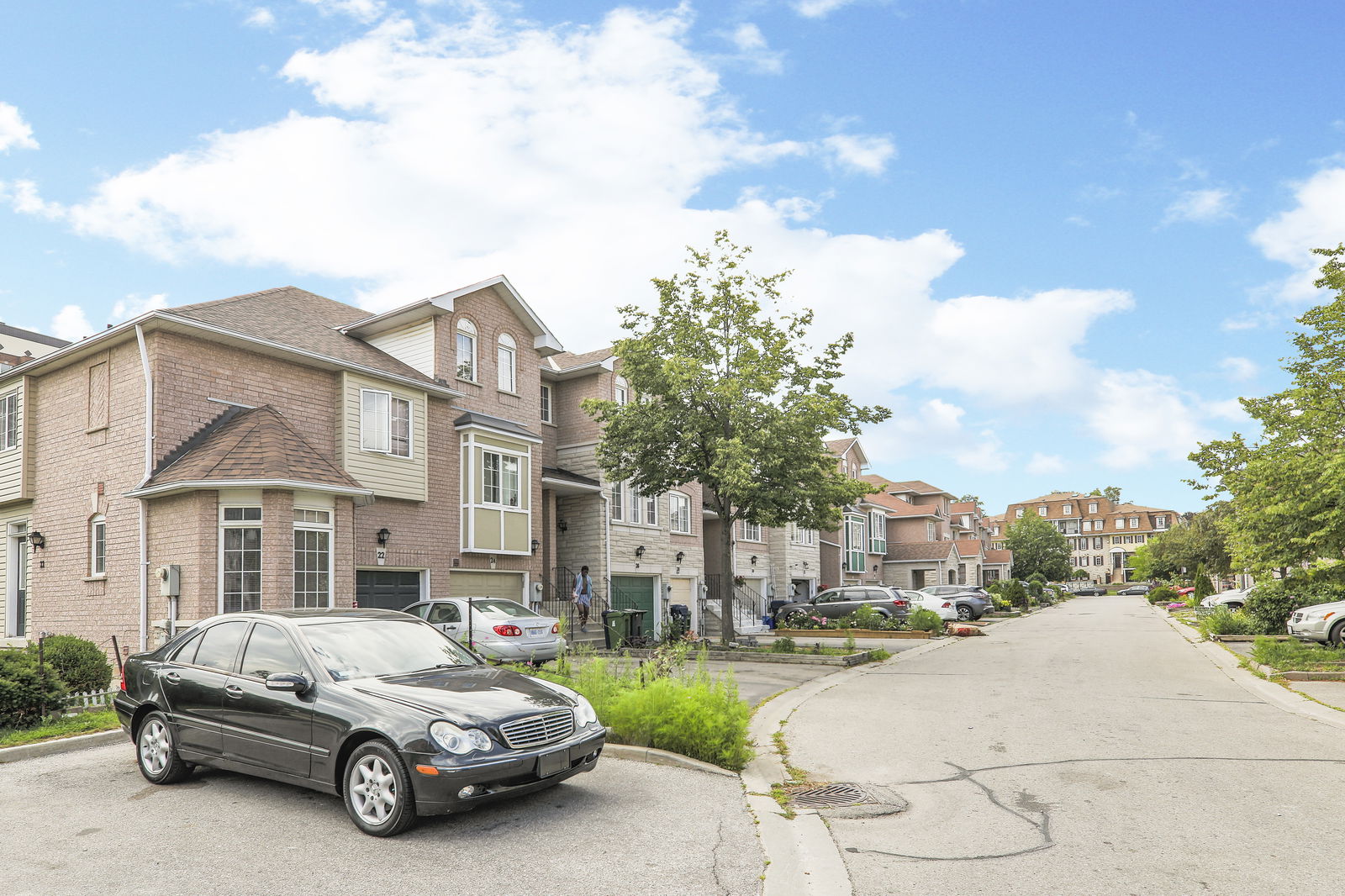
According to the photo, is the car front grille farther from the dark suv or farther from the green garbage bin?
the dark suv

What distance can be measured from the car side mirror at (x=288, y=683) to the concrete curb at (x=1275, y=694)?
10714 mm

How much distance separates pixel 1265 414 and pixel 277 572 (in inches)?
798

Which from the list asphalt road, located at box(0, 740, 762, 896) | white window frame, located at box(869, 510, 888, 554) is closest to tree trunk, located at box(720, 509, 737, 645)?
asphalt road, located at box(0, 740, 762, 896)

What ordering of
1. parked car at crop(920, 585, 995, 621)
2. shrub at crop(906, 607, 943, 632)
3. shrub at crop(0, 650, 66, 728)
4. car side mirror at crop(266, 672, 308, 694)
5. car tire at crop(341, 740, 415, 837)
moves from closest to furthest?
car tire at crop(341, 740, 415, 837), car side mirror at crop(266, 672, 308, 694), shrub at crop(0, 650, 66, 728), shrub at crop(906, 607, 943, 632), parked car at crop(920, 585, 995, 621)

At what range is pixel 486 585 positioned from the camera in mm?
22266

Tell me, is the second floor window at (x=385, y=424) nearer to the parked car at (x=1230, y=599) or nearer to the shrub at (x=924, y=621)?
the shrub at (x=924, y=621)

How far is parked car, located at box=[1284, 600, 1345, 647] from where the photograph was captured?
19.0 m

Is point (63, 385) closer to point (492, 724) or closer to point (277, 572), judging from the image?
point (277, 572)

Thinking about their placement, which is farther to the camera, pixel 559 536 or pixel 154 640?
pixel 559 536

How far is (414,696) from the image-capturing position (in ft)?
21.2

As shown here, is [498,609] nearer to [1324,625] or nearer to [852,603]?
[1324,625]

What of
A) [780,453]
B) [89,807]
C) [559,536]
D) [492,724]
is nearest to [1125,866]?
[492,724]

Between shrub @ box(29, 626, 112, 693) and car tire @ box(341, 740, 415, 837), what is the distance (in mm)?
7757

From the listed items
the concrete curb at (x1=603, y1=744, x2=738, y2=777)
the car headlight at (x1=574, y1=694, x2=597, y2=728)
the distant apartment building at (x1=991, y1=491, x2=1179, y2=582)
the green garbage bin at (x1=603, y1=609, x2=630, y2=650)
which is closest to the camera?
the car headlight at (x1=574, y1=694, x2=597, y2=728)
